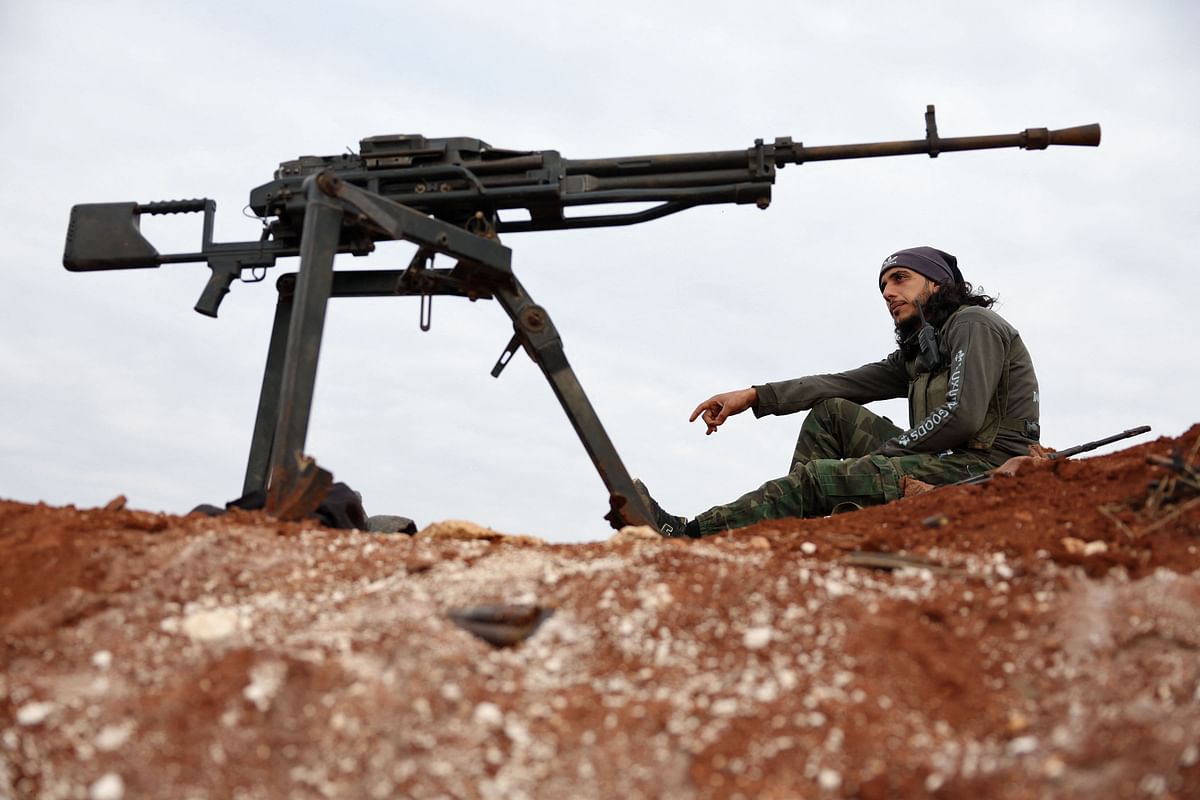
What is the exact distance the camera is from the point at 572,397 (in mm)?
6121

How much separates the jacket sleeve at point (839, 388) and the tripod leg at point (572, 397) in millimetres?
2219

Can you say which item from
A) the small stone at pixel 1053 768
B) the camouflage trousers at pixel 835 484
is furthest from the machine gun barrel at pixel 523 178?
the small stone at pixel 1053 768

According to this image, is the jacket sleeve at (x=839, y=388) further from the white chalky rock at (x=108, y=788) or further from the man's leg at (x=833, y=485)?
the white chalky rock at (x=108, y=788)

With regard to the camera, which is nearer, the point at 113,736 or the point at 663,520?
the point at 113,736

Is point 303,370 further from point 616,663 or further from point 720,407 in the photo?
point 720,407

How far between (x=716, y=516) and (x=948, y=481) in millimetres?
1411

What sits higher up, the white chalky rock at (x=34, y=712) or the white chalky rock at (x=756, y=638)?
the white chalky rock at (x=756, y=638)

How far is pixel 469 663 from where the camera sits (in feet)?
12.3

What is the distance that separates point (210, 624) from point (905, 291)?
5.49 m

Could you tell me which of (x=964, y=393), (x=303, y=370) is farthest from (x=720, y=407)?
(x=303, y=370)

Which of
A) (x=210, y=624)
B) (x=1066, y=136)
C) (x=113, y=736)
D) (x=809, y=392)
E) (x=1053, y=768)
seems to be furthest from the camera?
(x=809, y=392)

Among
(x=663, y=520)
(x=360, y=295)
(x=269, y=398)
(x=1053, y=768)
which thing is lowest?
(x=1053, y=768)

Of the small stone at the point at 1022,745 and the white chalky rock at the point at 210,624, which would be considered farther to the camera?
the white chalky rock at the point at 210,624

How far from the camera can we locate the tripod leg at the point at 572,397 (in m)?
6.11
